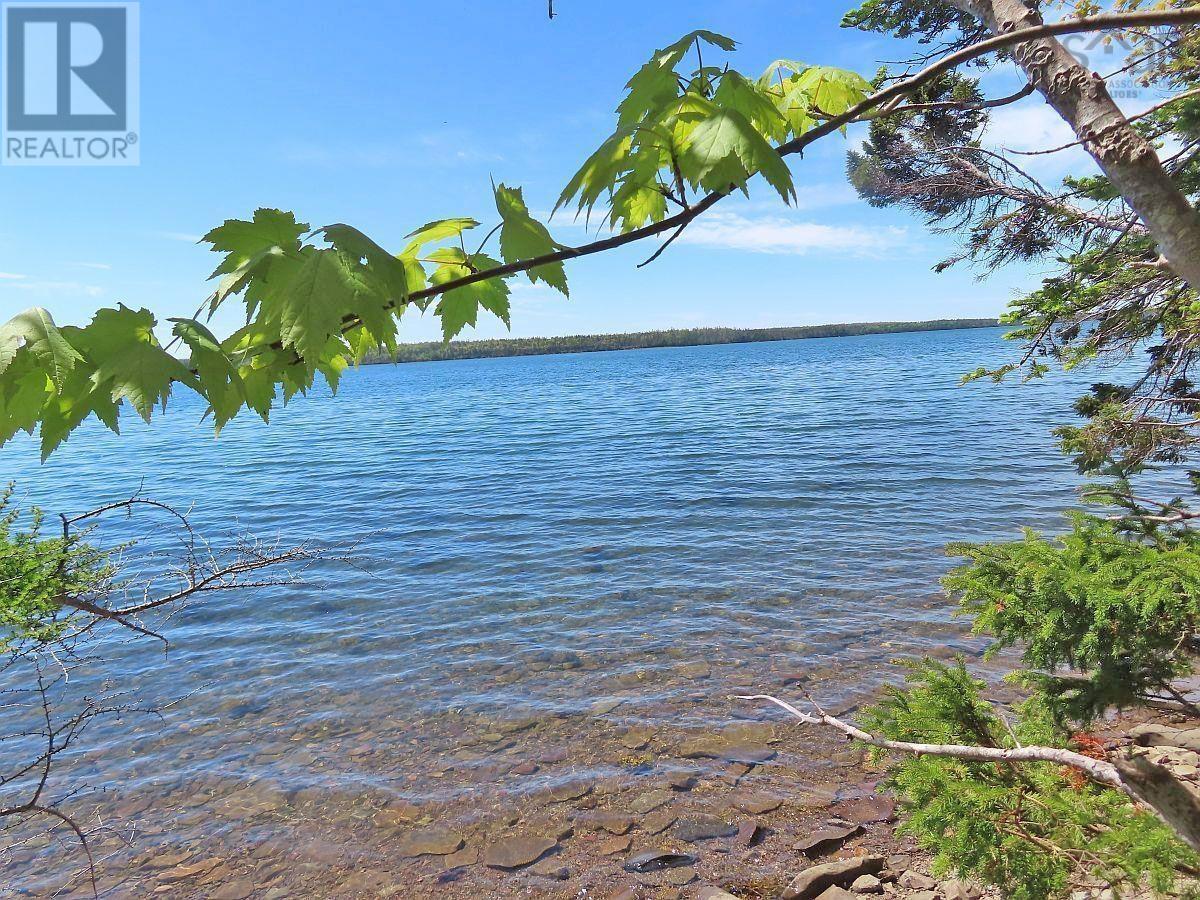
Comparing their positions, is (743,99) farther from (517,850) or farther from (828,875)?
(517,850)

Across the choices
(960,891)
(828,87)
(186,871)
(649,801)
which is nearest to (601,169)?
(828,87)

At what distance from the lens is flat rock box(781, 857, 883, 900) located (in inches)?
171

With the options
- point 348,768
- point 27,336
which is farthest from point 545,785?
point 27,336

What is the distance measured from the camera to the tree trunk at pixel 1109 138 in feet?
3.87

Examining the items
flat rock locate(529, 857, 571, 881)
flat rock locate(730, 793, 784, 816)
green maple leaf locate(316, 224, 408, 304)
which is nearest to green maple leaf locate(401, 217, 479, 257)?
green maple leaf locate(316, 224, 408, 304)

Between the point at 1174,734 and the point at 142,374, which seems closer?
the point at 142,374

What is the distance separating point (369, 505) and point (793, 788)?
47.6ft

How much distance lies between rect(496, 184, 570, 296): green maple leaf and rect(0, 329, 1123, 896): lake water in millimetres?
5066

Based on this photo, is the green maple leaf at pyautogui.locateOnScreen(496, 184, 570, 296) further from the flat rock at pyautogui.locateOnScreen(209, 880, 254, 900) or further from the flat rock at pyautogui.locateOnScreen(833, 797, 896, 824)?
the flat rock at pyautogui.locateOnScreen(209, 880, 254, 900)

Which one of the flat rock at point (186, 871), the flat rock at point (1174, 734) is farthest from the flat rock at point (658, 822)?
the flat rock at point (1174, 734)

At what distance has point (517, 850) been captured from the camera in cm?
514

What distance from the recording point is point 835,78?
1.60m

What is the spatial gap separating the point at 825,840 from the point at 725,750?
140 centimetres

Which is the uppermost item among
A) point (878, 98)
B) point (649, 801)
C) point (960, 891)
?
point (878, 98)
